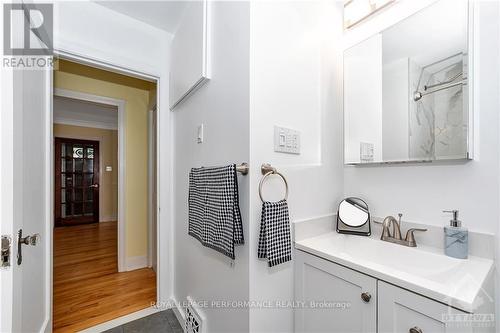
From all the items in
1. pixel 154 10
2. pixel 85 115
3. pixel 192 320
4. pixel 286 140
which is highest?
pixel 154 10

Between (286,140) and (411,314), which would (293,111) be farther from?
(411,314)

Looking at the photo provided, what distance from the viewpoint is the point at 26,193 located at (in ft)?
3.64

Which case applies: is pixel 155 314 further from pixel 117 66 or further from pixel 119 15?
pixel 119 15

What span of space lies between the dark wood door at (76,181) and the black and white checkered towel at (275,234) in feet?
18.3

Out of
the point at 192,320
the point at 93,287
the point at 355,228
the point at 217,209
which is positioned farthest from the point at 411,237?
the point at 93,287

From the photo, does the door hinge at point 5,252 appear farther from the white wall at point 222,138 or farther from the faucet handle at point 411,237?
the faucet handle at point 411,237

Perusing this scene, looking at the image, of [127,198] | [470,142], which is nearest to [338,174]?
[470,142]

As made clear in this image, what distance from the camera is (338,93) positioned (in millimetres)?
1379

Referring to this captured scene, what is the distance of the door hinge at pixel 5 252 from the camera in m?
0.67

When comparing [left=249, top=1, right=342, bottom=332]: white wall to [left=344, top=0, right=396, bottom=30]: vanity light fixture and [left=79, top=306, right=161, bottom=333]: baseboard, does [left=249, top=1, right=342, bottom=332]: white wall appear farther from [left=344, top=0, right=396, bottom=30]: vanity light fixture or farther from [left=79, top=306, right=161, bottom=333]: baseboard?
[left=79, top=306, right=161, bottom=333]: baseboard

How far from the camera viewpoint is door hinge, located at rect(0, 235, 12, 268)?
67 cm

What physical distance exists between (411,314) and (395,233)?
1.65 feet

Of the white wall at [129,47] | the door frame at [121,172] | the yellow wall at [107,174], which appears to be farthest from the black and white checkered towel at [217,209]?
the yellow wall at [107,174]

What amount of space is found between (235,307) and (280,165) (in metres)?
0.70
